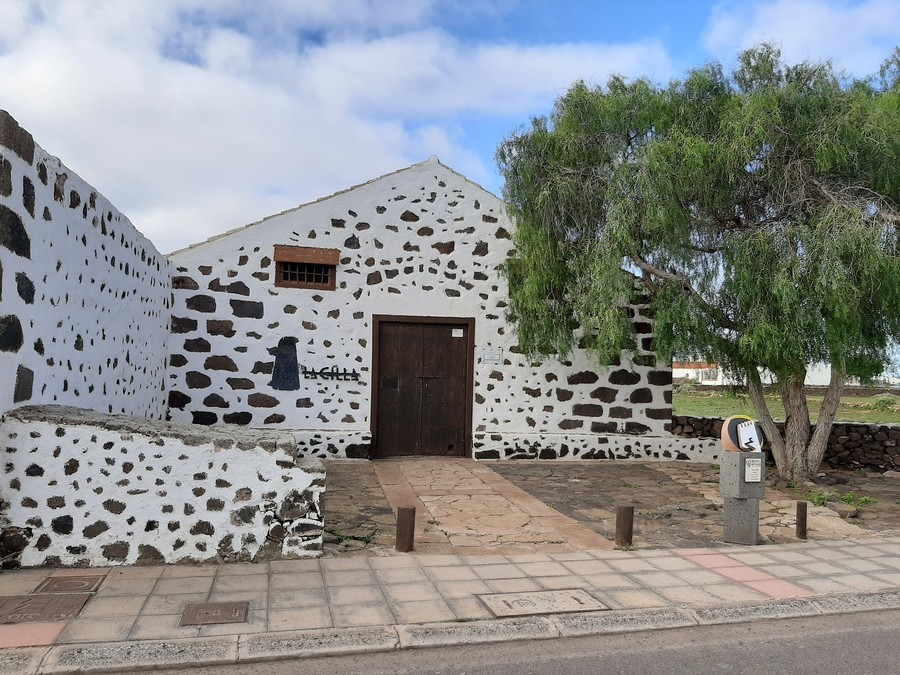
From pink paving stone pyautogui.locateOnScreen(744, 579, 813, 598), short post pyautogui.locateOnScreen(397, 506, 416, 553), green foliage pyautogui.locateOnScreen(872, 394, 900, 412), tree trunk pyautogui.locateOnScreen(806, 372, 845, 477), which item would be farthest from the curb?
green foliage pyautogui.locateOnScreen(872, 394, 900, 412)

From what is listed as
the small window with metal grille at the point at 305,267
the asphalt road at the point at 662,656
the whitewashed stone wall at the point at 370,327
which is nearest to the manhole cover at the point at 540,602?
the asphalt road at the point at 662,656

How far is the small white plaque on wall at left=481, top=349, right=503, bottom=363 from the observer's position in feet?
35.7

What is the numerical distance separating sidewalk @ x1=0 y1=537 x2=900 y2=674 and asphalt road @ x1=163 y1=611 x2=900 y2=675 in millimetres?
85

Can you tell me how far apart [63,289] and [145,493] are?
1.90 metres

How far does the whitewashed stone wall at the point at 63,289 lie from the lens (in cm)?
473

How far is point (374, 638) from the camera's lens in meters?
3.90

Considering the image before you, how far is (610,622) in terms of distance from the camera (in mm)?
4238

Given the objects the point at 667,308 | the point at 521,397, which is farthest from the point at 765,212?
the point at 521,397

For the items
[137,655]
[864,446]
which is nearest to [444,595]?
[137,655]

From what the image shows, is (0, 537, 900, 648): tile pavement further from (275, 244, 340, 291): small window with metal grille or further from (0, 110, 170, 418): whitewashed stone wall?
(275, 244, 340, 291): small window with metal grille

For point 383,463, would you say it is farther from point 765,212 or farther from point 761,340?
point 765,212

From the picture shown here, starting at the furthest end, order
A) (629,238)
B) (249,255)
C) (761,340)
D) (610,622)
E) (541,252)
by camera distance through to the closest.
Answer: (249,255), (541,252), (629,238), (761,340), (610,622)

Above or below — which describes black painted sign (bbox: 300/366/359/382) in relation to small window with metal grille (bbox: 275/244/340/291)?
below

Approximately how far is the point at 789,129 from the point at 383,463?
6934mm
